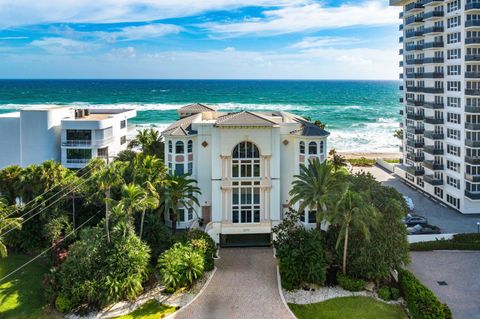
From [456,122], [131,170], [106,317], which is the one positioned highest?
[456,122]

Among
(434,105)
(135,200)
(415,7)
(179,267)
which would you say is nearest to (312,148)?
(179,267)

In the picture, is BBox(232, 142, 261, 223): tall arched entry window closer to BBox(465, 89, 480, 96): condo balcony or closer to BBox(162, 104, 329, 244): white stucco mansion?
BBox(162, 104, 329, 244): white stucco mansion

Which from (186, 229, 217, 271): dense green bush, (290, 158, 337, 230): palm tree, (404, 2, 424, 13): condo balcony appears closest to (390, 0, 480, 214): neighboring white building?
(404, 2, 424, 13): condo balcony

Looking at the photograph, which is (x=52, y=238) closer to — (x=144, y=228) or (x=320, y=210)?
(x=144, y=228)

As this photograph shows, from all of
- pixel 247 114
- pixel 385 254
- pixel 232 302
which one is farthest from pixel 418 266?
pixel 247 114

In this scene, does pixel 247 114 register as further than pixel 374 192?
Yes

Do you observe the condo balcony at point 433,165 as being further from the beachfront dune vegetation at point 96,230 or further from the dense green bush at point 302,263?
the beachfront dune vegetation at point 96,230
